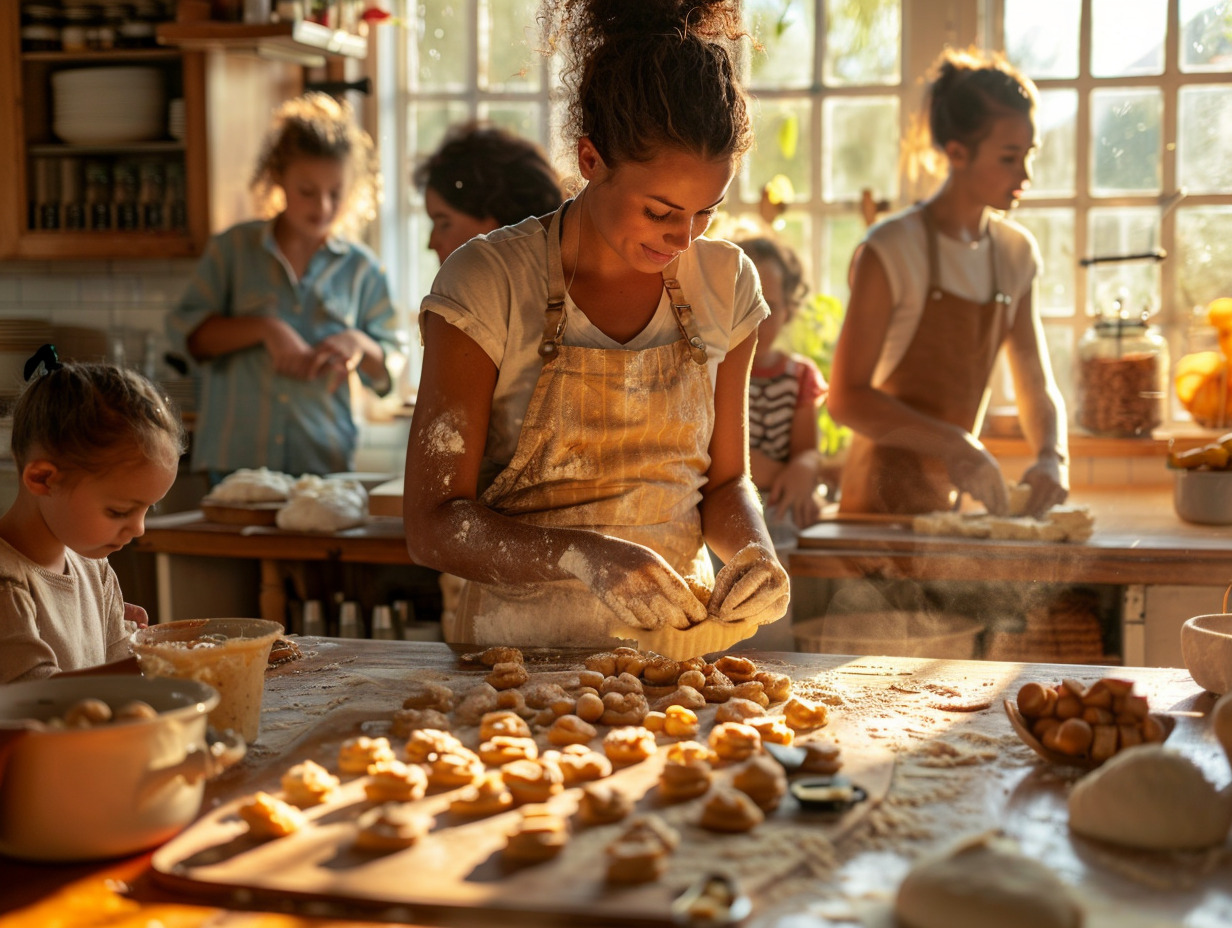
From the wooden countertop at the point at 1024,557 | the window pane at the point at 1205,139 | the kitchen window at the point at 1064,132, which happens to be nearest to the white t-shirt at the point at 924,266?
the wooden countertop at the point at 1024,557

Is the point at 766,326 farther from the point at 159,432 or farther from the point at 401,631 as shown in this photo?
the point at 159,432

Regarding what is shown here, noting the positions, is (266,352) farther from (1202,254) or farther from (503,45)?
(1202,254)

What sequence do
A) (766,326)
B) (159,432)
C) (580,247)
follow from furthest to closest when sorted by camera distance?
1. (766,326)
2. (580,247)
3. (159,432)

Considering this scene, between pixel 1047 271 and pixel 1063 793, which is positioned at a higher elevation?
A: pixel 1047 271

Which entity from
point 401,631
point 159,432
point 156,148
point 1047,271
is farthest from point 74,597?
point 1047,271

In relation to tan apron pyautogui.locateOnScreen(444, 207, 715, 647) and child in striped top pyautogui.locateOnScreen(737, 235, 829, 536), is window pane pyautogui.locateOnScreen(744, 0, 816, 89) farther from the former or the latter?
tan apron pyautogui.locateOnScreen(444, 207, 715, 647)

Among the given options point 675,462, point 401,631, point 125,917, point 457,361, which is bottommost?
point 401,631

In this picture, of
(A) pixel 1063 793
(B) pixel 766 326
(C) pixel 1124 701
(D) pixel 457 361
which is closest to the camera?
(A) pixel 1063 793

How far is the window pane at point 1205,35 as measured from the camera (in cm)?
396

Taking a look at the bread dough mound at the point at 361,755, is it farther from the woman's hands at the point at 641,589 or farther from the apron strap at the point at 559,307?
the apron strap at the point at 559,307

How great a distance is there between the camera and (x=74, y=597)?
161 centimetres

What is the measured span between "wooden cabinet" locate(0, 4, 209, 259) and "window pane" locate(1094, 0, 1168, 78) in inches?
124

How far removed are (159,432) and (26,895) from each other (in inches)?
27.0

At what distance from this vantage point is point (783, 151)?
4.33 meters
